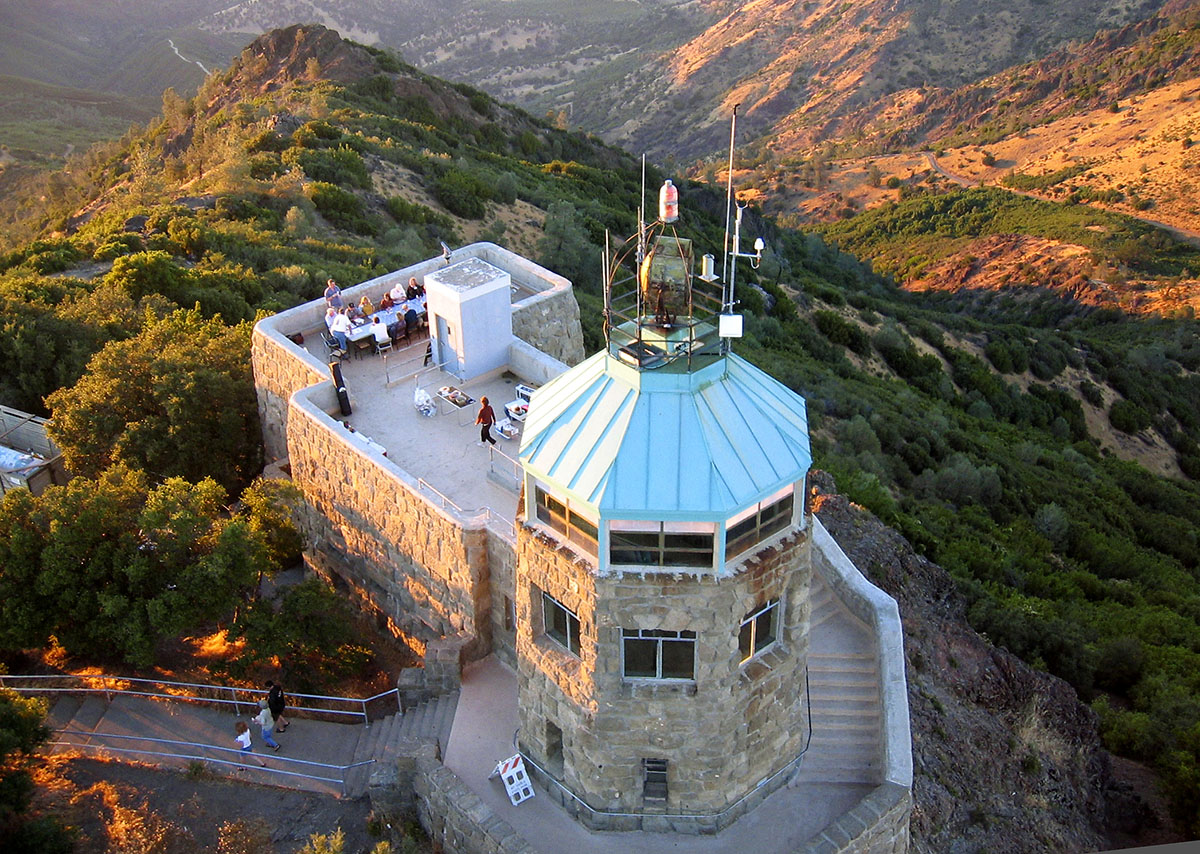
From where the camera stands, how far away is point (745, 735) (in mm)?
13562

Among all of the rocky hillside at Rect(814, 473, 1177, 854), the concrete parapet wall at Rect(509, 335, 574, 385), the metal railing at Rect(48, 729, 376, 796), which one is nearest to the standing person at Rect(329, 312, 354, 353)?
the concrete parapet wall at Rect(509, 335, 574, 385)

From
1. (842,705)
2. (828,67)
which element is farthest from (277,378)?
(828,67)

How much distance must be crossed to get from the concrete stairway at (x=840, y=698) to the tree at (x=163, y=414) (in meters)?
14.1

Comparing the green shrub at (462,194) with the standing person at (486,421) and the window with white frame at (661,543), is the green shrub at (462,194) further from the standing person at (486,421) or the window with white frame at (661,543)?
the window with white frame at (661,543)

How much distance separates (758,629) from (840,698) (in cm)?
446

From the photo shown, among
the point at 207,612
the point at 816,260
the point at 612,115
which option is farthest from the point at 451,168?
the point at 612,115

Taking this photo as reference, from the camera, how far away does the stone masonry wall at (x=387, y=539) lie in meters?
17.0

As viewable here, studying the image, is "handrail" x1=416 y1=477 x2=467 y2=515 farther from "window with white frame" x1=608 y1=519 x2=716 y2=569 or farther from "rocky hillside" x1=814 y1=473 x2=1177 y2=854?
"rocky hillside" x1=814 y1=473 x2=1177 y2=854

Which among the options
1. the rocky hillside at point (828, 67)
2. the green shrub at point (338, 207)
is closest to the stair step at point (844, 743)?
the green shrub at point (338, 207)

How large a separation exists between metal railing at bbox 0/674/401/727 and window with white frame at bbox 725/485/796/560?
308 inches

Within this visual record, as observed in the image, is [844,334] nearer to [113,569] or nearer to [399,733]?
[399,733]

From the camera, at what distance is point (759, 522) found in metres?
12.4

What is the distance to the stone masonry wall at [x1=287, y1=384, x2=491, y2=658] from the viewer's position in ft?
55.7

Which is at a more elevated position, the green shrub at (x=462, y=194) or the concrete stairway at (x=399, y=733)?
the green shrub at (x=462, y=194)
